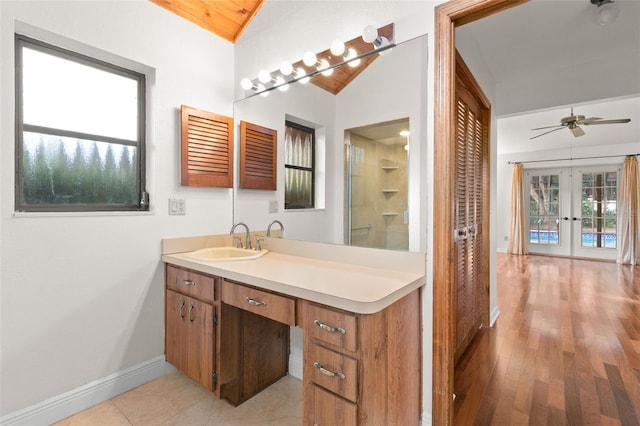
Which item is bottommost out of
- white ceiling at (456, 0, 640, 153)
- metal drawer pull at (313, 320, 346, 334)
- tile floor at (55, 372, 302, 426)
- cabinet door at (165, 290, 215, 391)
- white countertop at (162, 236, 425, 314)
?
tile floor at (55, 372, 302, 426)

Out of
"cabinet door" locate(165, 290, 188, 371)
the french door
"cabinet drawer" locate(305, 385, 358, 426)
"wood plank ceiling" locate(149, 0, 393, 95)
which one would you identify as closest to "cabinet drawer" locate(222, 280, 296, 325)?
"cabinet drawer" locate(305, 385, 358, 426)

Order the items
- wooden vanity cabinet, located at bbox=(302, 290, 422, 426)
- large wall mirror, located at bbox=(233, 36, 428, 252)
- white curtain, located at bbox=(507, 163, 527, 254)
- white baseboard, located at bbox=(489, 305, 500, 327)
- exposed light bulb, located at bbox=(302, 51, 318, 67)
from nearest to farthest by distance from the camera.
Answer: wooden vanity cabinet, located at bbox=(302, 290, 422, 426), large wall mirror, located at bbox=(233, 36, 428, 252), exposed light bulb, located at bbox=(302, 51, 318, 67), white baseboard, located at bbox=(489, 305, 500, 327), white curtain, located at bbox=(507, 163, 527, 254)

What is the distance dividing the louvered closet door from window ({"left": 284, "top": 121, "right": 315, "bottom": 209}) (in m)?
0.99

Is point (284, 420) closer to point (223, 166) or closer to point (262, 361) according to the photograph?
point (262, 361)

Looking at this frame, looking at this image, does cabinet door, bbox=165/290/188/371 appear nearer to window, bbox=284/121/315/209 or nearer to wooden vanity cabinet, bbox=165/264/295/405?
wooden vanity cabinet, bbox=165/264/295/405

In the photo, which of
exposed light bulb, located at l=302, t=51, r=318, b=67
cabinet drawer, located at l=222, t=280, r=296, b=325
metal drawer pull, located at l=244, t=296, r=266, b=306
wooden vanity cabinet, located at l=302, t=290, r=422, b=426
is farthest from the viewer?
exposed light bulb, located at l=302, t=51, r=318, b=67

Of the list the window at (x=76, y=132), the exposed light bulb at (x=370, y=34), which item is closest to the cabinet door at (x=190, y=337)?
the window at (x=76, y=132)

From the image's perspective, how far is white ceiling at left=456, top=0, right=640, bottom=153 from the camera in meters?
2.16

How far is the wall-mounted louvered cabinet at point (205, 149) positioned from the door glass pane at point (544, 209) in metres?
7.34

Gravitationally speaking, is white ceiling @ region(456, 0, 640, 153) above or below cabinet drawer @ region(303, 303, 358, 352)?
above

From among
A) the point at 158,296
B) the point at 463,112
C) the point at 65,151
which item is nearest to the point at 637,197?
the point at 463,112

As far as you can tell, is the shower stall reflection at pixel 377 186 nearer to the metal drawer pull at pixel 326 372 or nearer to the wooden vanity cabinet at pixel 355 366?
the wooden vanity cabinet at pixel 355 366

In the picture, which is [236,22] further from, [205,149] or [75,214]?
[75,214]

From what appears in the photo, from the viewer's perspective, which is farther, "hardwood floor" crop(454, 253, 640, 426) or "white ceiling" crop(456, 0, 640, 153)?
"white ceiling" crop(456, 0, 640, 153)
